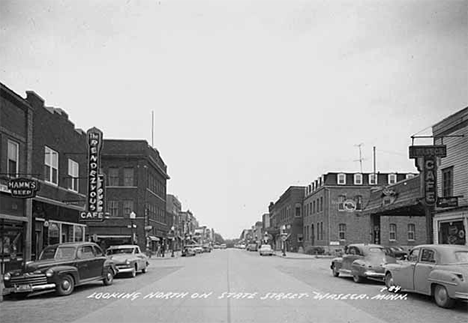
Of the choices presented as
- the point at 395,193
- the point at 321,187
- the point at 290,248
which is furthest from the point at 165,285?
the point at 290,248

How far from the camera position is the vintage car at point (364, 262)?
2111 centimetres

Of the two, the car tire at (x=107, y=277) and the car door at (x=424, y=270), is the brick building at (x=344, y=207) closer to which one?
the car tire at (x=107, y=277)

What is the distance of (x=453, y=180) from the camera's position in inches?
1032

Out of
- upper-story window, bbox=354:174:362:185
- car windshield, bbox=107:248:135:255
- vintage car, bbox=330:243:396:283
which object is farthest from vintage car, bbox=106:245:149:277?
upper-story window, bbox=354:174:362:185

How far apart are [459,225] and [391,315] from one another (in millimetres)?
14796

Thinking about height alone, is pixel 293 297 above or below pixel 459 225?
below

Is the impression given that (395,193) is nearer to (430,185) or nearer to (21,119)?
(430,185)

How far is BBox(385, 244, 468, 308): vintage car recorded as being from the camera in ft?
44.5

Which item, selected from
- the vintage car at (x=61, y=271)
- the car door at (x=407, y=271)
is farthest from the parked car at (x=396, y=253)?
the vintage car at (x=61, y=271)

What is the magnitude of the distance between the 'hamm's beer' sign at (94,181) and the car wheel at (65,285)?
14.9m

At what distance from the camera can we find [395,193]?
31594 millimetres

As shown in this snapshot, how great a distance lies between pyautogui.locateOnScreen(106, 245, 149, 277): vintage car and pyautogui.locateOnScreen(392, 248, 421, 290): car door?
13.0 m

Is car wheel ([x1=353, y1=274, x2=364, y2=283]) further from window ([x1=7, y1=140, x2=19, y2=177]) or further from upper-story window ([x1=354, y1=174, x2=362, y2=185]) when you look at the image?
upper-story window ([x1=354, y1=174, x2=362, y2=185])

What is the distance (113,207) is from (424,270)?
155 ft
